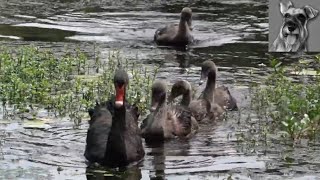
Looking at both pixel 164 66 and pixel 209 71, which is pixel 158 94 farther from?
pixel 164 66

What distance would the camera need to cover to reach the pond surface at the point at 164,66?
426 inches

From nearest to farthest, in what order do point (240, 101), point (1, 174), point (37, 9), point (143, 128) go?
point (1, 174)
point (143, 128)
point (240, 101)
point (37, 9)

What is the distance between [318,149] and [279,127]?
3.33ft

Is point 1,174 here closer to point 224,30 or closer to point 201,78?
point 201,78

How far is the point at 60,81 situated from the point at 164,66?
267 centimetres

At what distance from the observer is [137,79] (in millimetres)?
14617

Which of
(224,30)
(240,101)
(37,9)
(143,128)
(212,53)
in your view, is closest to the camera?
(143,128)

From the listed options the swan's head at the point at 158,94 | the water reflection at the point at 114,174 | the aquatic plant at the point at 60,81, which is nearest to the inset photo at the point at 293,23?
the swan's head at the point at 158,94

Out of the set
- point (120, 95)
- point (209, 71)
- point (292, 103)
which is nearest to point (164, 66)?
point (209, 71)

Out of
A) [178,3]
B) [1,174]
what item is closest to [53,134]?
[1,174]

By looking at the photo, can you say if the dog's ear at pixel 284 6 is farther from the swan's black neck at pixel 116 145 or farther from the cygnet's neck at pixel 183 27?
the cygnet's neck at pixel 183 27

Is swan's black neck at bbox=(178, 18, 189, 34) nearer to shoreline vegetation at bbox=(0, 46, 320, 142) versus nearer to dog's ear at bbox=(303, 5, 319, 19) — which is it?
shoreline vegetation at bbox=(0, 46, 320, 142)

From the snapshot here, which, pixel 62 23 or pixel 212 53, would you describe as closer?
pixel 212 53

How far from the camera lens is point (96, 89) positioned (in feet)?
46.7
